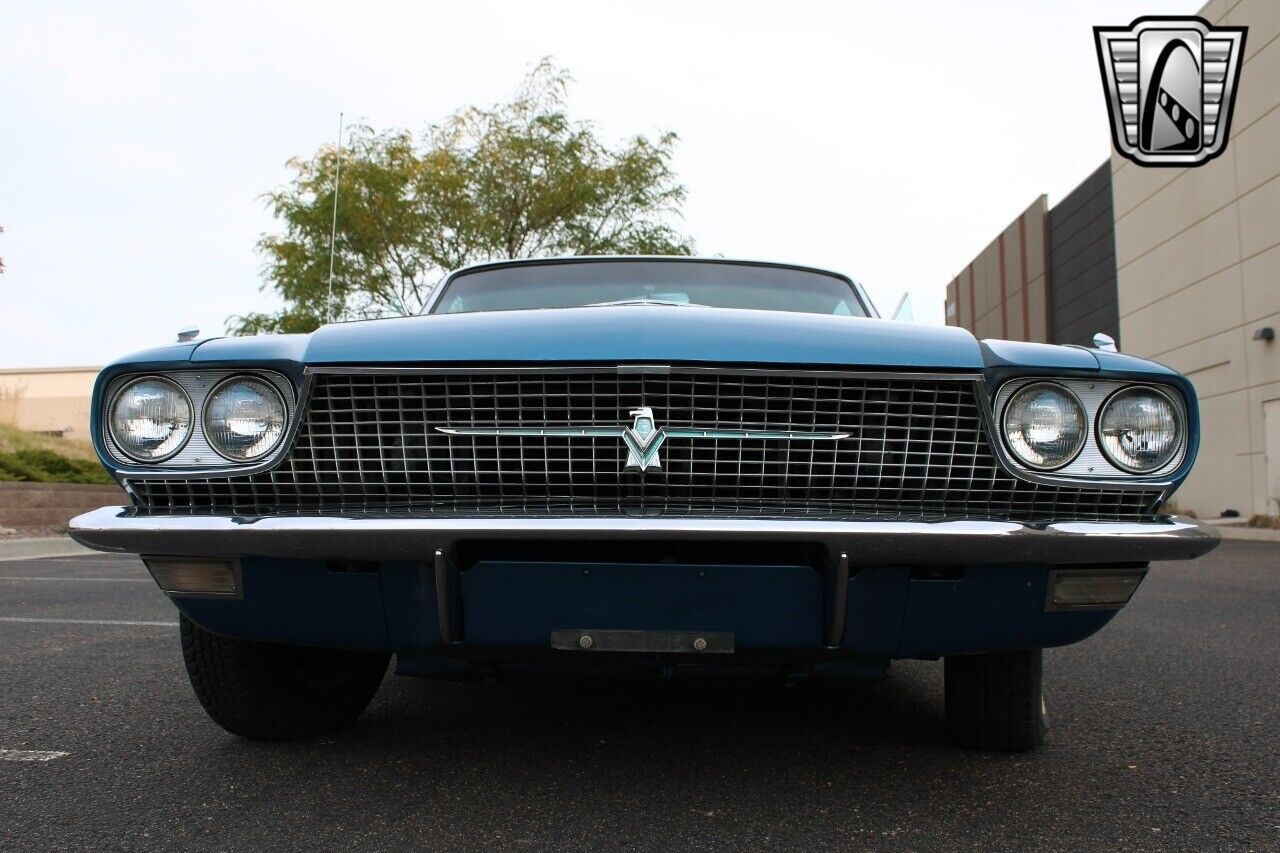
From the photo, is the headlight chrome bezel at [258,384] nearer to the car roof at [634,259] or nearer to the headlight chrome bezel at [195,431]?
the headlight chrome bezel at [195,431]

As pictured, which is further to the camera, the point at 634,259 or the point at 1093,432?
the point at 634,259

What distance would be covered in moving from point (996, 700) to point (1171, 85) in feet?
49.6

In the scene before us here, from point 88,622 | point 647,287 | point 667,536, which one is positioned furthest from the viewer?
point 88,622

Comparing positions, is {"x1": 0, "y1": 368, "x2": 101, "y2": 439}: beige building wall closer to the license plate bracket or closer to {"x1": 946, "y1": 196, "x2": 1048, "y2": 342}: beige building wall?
{"x1": 946, "y1": 196, "x2": 1048, "y2": 342}: beige building wall

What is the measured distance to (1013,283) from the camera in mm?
33281

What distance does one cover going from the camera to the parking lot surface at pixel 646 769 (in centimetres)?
197

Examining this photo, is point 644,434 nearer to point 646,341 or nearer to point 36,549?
→ point 646,341

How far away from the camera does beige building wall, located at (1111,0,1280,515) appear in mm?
17172

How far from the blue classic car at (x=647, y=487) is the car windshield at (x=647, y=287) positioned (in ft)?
3.97

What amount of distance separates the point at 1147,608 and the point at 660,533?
4.67m

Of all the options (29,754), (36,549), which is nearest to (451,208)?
(36,549)

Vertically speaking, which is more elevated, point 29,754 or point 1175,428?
point 1175,428

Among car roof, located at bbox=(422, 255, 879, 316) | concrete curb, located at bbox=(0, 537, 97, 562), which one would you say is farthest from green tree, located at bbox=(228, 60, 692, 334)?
car roof, located at bbox=(422, 255, 879, 316)

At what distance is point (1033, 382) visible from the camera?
215 centimetres
